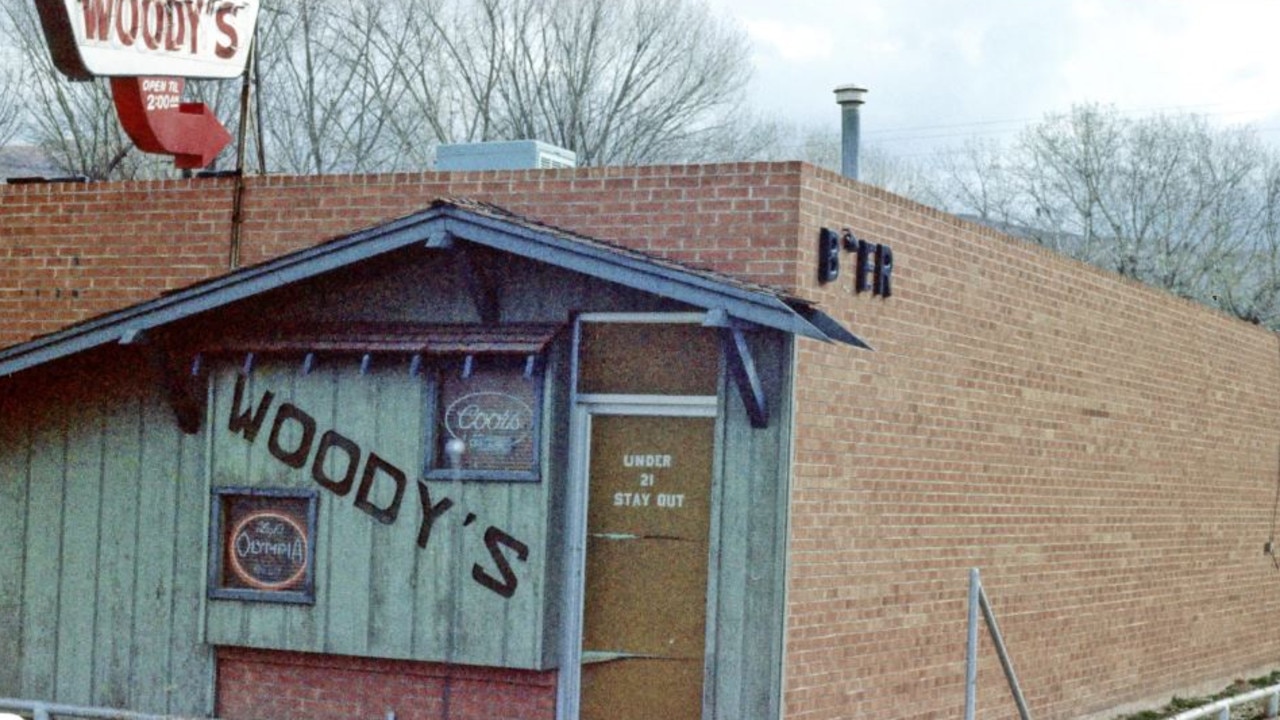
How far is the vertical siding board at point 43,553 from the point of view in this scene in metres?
14.1

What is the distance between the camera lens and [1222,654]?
69.2 feet

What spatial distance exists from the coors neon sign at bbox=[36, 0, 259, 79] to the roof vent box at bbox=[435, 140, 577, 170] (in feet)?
6.63

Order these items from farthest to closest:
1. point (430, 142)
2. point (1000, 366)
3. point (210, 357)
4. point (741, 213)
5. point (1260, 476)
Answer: point (430, 142)
point (1260, 476)
point (1000, 366)
point (210, 357)
point (741, 213)

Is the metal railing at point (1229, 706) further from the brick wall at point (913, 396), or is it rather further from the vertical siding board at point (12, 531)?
the vertical siding board at point (12, 531)

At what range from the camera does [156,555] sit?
542 inches

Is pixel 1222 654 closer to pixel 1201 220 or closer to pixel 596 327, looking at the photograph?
pixel 596 327

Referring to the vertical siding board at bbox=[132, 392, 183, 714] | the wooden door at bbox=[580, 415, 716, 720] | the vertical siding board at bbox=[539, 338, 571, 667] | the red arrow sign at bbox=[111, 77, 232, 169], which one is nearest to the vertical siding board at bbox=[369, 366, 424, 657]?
the vertical siding board at bbox=[539, 338, 571, 667]

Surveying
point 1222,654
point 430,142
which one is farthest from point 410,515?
point 430,142

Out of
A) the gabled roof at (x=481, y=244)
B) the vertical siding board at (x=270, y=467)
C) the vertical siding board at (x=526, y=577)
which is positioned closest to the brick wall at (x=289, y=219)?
the gabled roof at (x=481, y=244)

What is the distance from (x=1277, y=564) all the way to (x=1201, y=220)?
107 feet

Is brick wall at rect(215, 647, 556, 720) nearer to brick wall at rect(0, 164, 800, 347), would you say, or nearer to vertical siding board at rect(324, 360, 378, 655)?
vertical siding board at rect(324, 360, 378, 655)

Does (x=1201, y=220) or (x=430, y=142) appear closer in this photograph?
(x=430, y=142)

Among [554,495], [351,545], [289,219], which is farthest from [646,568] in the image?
[289,219]

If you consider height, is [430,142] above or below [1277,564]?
above
